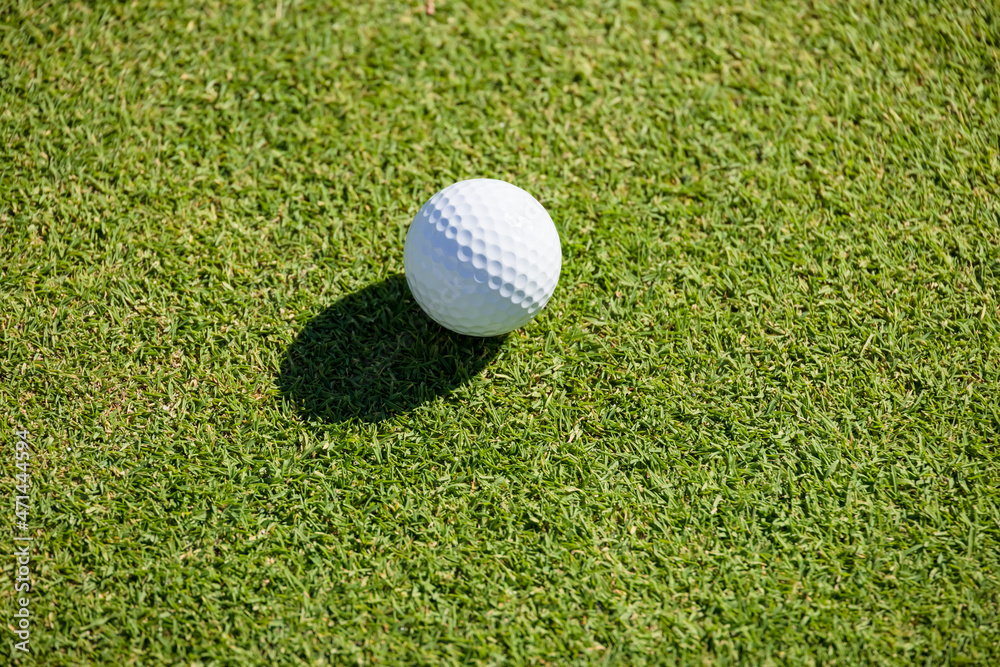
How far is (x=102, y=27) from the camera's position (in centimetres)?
404

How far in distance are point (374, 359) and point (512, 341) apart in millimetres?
689

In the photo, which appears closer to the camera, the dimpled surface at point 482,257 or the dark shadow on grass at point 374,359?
the dimpled surface at point 482,257

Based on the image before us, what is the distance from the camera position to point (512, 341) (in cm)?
331

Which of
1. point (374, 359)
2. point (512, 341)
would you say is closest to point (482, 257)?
point (512, 341)

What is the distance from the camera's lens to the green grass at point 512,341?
280 centimetres

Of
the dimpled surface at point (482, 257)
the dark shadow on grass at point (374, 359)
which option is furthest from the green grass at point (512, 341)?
the dimpled surface at point (482, 257)

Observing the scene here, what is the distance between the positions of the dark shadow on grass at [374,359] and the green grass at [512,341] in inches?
0.6

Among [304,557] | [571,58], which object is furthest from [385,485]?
[571,58]

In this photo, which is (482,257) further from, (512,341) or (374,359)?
(374,359)

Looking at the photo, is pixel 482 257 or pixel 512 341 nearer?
pixel 482 257

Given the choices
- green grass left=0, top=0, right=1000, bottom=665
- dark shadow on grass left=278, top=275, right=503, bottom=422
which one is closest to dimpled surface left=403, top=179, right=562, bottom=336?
dark shadow on grass left=278, top=275, right=503, bottom=422

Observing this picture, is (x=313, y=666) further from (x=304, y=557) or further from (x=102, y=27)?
(x=102, y=27)

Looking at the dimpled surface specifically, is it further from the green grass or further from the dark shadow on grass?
the green grass

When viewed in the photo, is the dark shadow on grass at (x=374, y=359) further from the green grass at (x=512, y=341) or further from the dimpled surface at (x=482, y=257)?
the dimpled surface at (x=482, y=257)
